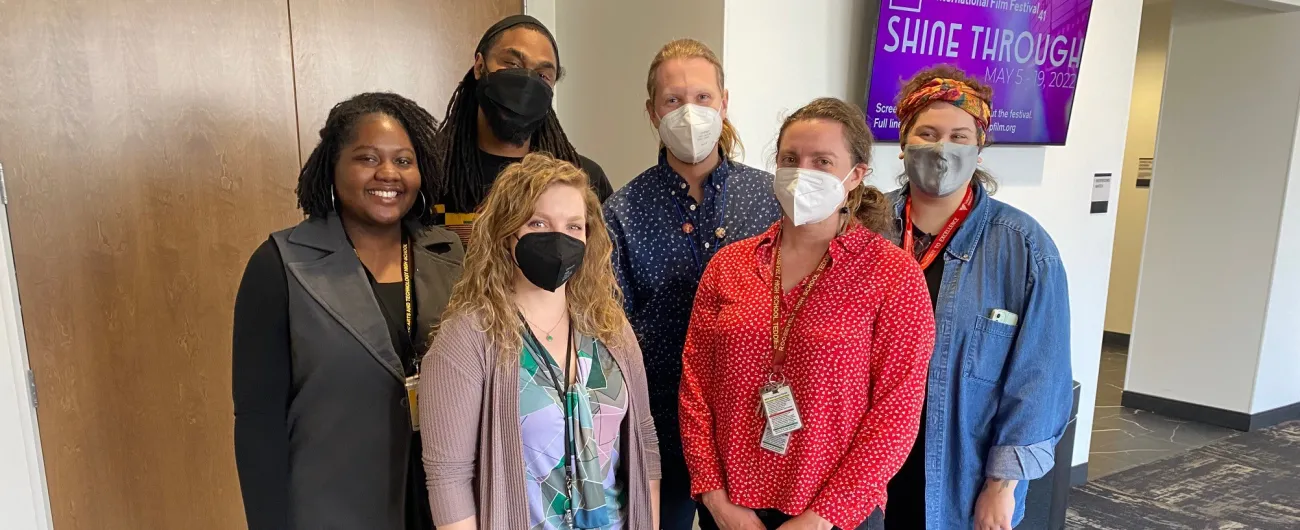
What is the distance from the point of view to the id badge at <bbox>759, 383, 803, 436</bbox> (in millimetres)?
1399

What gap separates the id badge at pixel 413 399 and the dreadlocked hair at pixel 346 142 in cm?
36

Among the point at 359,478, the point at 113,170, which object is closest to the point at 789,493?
the point at 359,478

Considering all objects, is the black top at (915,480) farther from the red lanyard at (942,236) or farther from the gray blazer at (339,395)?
the gray blazer at (339,395)

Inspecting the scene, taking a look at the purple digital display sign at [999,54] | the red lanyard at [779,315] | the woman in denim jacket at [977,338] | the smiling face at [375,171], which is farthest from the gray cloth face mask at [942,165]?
the purple digital display sign at [999,54]

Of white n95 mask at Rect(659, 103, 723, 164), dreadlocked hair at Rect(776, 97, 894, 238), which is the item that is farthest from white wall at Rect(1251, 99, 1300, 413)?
white n95 mask at Rect(659, 103, 723, 164)

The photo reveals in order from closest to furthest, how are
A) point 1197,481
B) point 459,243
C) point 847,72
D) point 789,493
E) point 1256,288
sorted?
point 789,493, point 459,243, point 847,72, point 1197,481, point 1256,288

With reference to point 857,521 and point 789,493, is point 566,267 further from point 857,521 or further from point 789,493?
point 857,521

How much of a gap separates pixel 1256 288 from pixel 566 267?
5.01 meters

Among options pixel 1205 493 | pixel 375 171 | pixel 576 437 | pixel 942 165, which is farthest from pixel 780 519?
pixel 1205 493

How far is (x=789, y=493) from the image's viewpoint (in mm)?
1423

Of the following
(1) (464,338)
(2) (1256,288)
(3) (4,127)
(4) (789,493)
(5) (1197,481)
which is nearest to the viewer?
(1) (464,338)

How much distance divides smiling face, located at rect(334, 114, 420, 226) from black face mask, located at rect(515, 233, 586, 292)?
0.95 feet

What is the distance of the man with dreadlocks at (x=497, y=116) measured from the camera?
174 centimetres

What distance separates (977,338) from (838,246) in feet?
1.31
